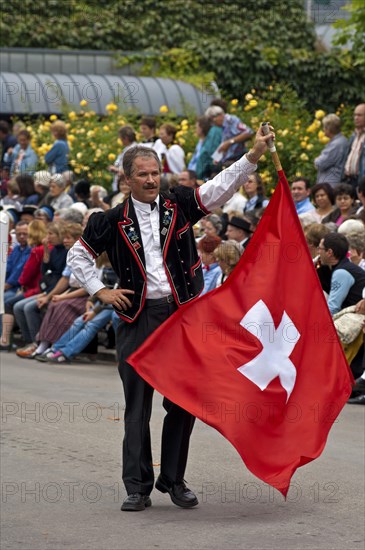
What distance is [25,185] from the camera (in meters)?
18.6

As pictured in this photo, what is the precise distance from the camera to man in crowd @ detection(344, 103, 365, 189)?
582 inches

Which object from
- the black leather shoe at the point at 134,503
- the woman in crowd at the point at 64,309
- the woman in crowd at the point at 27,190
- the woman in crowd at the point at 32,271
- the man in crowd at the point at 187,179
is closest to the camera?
the black leather shoe at the point at 134,503

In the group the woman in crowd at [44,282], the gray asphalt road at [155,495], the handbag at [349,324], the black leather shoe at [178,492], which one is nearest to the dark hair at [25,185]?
the woman in crowd at [44,282]

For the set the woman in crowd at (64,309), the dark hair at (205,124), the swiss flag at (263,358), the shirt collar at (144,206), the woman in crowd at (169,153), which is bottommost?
the woman in crowd at (64,309)

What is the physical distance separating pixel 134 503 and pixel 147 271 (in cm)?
130

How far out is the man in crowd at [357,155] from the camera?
14789 millimetres

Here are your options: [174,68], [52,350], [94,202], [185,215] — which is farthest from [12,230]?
[174,68]

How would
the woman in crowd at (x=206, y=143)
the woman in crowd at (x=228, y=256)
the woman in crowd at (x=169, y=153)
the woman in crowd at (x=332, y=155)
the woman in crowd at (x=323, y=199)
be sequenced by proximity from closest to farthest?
1. the woman in crowd at (x=228, y=256)
2. the woman in crowd at (x=323, y=199)
3. the woman in crowd at (x=332, y=155)
4. the woman in crowd at (x=206, y=143)
5. the woman in crowd at (x=169, y=153)

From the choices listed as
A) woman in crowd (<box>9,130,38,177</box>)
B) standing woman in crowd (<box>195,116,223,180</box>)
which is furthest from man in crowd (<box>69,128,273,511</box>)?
woman in crowd (<box>9,130,38,177</box>)

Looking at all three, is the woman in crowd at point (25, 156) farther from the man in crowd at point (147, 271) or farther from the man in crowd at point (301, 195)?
the man in crowd at point (147, 271)

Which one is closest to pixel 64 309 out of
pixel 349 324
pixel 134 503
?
pixel 349 324

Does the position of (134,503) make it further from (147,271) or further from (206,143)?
(206,143)

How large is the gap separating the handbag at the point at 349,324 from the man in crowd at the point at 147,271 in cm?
417

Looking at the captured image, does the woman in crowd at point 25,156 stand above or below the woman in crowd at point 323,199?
below
